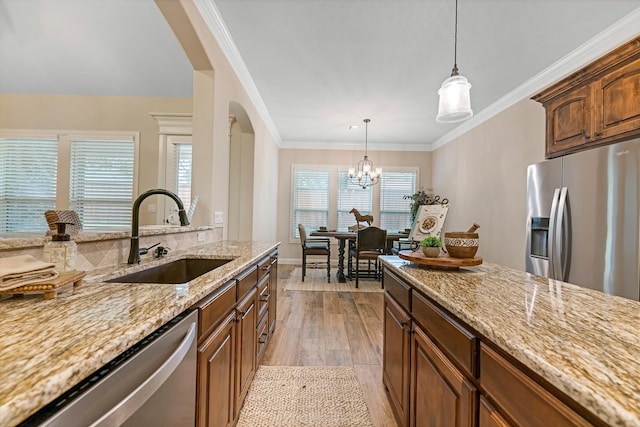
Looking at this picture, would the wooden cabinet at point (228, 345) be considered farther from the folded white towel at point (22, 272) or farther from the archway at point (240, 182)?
the archway at point (240, 182)

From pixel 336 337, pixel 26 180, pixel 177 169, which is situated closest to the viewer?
pixel 336 337

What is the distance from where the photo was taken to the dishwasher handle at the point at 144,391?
0.55m

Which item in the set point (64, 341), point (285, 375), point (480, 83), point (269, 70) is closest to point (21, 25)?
point (269, 70)

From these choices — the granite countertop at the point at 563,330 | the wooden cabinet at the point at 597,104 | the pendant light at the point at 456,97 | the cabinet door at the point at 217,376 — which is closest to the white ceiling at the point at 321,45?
the wooden cabinet at the point at 597,104

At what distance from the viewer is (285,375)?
2.18 m

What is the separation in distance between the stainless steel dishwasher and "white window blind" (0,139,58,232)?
4341mm

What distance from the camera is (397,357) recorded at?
161 centimetres

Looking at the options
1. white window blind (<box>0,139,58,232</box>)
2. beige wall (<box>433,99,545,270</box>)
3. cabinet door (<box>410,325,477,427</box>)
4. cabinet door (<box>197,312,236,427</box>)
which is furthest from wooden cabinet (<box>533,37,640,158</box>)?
white window blind (<box>0,139,58,232</box>)

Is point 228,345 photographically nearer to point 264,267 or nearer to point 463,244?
point 264,267

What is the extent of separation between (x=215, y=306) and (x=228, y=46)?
2.78 meters

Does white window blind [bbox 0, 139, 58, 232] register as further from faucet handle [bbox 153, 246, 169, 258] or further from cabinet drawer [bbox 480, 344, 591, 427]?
cabinet drawer [bbox 480, 344, 591, 427]

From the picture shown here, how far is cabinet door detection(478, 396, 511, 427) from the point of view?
0.71m

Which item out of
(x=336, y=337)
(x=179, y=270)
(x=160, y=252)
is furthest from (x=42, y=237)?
(x=336, y=337)

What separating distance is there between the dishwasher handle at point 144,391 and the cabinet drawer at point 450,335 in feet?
2.79
